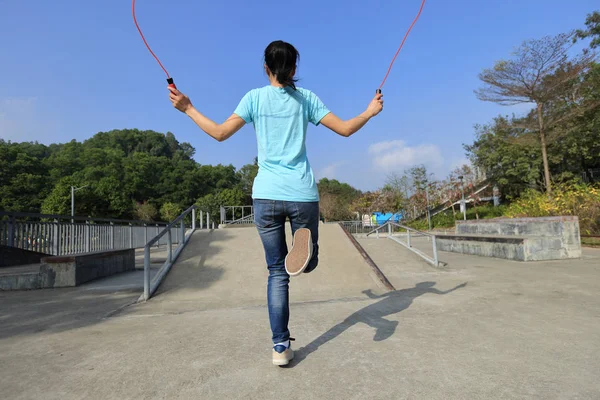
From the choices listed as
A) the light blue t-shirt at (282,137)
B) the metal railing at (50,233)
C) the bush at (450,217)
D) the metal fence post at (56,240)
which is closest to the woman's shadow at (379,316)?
the light blue t-shirt at (282,137)

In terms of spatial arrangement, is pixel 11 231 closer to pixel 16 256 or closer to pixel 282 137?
pixel 16 256

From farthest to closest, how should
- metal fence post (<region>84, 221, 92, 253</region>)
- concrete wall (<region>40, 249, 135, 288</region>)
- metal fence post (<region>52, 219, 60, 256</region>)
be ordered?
metal fence post (<region>84, 221, 92, 253</region>) < metal fence post (<region>52, 219, 60, 256</region>) < concrete wall (<region>40, 249, 135, 288</region>)

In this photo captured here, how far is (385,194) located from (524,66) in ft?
62.6

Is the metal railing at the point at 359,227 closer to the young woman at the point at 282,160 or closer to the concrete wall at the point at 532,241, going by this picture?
the concrete wall at the point at 532,241

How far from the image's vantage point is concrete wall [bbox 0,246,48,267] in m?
7.62

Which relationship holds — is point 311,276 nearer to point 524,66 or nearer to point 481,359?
point 481,359

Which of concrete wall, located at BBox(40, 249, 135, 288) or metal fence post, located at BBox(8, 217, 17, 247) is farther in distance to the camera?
metal fence post, located at BBox(8, 217, 17, 247)

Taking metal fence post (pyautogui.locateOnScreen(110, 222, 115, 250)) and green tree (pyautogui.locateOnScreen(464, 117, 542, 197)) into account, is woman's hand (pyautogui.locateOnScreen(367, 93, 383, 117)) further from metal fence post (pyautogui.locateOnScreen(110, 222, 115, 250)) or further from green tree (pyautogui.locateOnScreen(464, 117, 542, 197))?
green tree (pyautogui.locateOnScreen(464, 117, 542, 197))

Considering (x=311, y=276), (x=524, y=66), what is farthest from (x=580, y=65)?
(x=311, y=276)

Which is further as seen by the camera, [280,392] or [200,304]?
[200,304]

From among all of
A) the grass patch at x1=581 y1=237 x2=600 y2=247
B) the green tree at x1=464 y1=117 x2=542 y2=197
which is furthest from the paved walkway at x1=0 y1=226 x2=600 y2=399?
the green tree at x1=464 y1=117 x2=542 y2=197

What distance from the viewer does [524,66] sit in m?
20.5

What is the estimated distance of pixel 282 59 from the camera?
2.33 m

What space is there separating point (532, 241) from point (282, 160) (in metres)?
7.71
